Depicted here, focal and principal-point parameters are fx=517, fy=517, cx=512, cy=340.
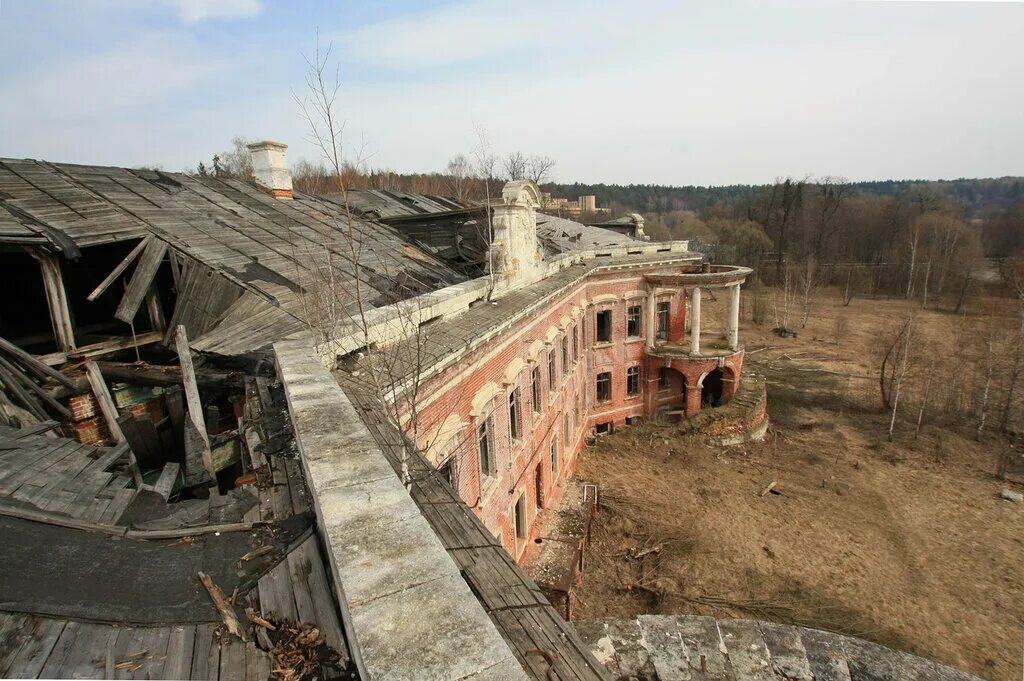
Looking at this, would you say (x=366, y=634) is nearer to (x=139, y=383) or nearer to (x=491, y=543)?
(x=491, y=543)

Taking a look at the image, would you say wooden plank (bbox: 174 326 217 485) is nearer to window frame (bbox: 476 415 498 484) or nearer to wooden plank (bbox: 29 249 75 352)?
wooden plank (bbox: 29 249 75 352)

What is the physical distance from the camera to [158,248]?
8.76m

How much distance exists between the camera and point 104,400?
6.69 m

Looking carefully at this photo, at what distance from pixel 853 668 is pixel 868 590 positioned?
632 cm

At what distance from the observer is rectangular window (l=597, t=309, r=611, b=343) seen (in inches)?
882

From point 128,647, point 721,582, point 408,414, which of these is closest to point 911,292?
point 721,582

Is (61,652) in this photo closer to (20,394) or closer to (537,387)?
(20,394)

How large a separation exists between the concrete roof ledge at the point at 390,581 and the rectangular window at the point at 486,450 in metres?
6.39

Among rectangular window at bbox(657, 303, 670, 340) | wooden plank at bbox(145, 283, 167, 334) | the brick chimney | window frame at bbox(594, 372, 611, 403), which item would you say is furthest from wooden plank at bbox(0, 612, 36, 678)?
rectangular window at bbox(657, 303, 670, 340)

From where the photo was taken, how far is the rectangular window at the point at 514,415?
1132 centimetres

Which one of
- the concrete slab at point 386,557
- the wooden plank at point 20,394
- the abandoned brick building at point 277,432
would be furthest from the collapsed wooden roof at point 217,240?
the concrete slab at point 386,557

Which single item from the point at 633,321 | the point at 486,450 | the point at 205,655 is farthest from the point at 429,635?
the point at 633,321

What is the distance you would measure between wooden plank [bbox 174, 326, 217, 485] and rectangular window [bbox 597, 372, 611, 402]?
702 inches

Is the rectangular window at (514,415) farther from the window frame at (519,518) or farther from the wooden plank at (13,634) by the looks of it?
the wooden plank at (13,634)
